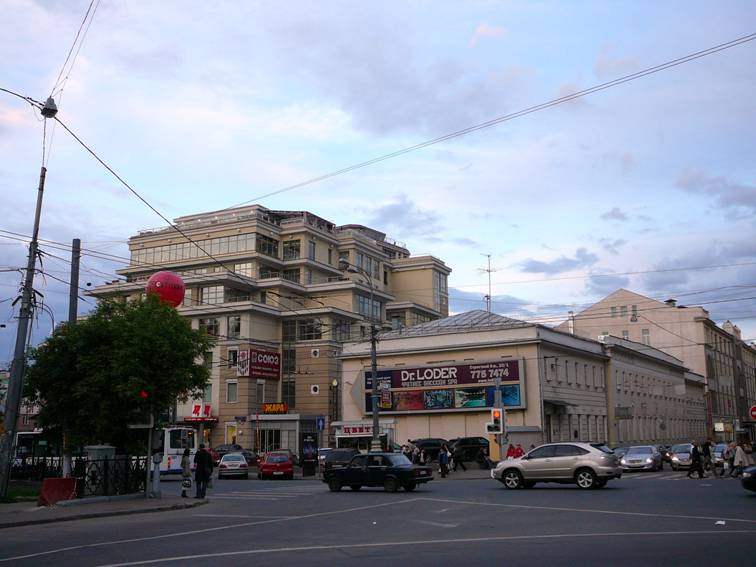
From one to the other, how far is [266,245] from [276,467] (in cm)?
3613

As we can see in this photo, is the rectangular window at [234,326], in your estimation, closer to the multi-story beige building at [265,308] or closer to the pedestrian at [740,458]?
the multi-story beige building at [265,308]

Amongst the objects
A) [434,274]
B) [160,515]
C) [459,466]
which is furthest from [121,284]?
[160,515]

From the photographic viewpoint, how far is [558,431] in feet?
181

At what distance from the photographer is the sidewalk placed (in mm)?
19969

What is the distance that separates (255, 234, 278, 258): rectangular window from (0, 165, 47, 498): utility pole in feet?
163

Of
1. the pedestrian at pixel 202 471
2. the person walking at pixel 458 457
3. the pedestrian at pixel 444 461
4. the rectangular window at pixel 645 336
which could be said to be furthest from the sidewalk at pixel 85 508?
the rectangular window at pixel 645 336

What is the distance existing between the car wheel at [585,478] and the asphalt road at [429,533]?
1263 millimetres

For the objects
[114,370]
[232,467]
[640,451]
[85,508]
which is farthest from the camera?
[232,467]

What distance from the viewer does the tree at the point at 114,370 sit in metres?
26.2

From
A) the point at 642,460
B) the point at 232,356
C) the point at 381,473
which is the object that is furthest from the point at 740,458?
the point at 232,356

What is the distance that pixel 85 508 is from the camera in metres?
23.1

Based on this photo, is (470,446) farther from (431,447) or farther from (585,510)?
(585,510)

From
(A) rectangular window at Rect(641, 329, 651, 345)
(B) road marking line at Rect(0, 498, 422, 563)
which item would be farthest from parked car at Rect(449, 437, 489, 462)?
(A) rectangular window at Rect(641, 329, 651, 345)

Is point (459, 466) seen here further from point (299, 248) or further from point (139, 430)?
point (299, 248)
